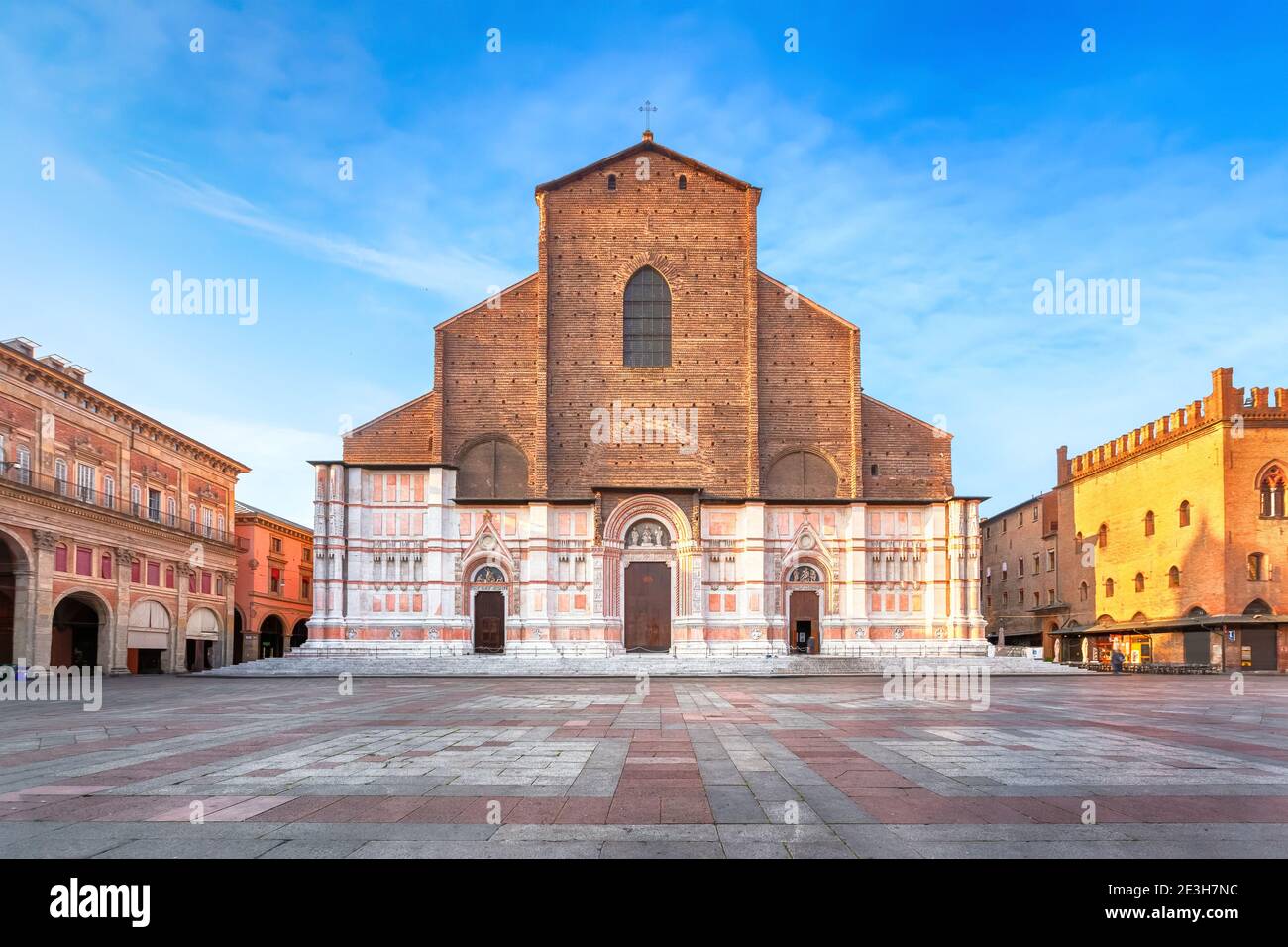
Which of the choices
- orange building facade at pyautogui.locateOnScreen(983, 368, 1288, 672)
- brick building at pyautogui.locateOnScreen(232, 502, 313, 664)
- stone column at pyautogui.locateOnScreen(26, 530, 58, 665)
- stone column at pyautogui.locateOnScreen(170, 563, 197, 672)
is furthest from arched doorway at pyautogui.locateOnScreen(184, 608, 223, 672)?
orange building facade at pyautogui.locateOnScreen(983, 368, 1288, 672)

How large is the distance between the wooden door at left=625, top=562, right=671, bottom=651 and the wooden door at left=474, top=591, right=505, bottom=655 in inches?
219

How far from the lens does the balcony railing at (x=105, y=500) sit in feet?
106

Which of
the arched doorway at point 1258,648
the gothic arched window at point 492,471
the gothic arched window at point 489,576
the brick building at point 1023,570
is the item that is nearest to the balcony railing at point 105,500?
the gothic arched window at point 492,471

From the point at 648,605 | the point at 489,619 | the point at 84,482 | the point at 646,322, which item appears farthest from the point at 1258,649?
the point at 84,482

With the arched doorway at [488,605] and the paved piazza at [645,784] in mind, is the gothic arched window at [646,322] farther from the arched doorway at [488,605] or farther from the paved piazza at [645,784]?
the paved piazza at [645,784]

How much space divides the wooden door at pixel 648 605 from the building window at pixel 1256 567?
26.2 meters

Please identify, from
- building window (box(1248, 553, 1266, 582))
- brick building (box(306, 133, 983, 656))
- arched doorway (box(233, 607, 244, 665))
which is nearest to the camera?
brick building (box(306, 133, 983, 656))

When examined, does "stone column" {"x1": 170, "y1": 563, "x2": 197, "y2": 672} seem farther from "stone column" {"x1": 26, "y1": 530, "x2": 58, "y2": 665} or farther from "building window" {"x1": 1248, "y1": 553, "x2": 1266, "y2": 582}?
"building window" {"x1": 1248, "y1": 553, "x2": 1266, "y2": 582}

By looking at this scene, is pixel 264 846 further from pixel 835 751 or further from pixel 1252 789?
pixel 1252 789

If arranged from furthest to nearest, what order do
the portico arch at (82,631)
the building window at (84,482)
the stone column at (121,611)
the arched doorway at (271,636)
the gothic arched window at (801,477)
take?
the arched doorway at (271,636) < the gothic arched window at (801,477) < the stone column at (121,611) < the portico arch at (82,631) < the building window at (84,482)

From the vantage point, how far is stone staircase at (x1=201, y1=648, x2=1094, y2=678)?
3647 centimetres

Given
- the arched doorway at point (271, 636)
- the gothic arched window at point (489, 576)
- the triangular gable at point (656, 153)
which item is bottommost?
the arched doorway at point (271, 636)

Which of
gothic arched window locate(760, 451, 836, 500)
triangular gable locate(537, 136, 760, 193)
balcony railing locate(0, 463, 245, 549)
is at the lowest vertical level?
balcony railing locate(0, 463, 245, 549)

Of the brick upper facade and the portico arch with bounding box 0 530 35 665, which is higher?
the brick upper facade
